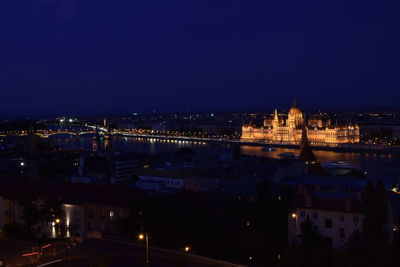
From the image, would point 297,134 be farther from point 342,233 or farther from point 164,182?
point 342,233

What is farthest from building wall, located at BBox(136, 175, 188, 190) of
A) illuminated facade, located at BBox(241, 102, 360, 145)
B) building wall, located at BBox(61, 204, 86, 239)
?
illuminated facade, located at BBox(241, 102, 360, 145)

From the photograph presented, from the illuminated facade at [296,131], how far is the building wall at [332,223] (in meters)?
22.3

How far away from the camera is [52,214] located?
21.3ft

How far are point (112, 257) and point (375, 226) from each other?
2.36 metres

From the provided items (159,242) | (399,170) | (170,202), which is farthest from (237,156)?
(159,242)

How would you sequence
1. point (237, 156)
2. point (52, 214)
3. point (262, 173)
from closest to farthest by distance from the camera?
point (52, 214)
point (262, 173)
point (237, 156)

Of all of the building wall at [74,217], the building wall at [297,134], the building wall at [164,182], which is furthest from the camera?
the building wall at [297,134]

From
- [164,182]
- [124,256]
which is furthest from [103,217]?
[164,182]

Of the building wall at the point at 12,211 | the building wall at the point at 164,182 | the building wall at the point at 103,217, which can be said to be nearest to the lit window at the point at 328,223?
the building wall at the point at 103,217

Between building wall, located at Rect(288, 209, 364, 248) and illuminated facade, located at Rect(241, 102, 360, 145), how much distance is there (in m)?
22.3

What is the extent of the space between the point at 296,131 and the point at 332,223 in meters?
24.2

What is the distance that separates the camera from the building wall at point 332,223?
5.66 m

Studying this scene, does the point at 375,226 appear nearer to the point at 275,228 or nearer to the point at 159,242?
the point at 275,228

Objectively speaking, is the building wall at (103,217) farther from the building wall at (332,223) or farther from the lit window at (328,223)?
the lit window at (328,223)
